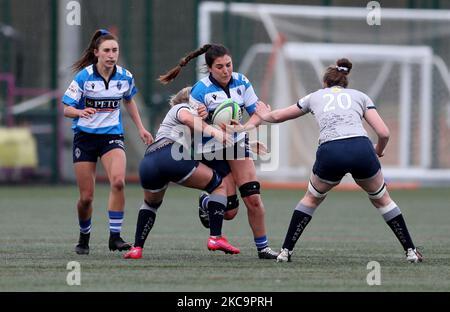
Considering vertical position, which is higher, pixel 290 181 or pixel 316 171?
pixel 316 171

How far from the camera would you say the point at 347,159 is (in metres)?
8.20

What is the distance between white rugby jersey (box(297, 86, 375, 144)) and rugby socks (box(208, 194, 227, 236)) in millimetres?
911

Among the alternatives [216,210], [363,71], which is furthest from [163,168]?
[363,71]

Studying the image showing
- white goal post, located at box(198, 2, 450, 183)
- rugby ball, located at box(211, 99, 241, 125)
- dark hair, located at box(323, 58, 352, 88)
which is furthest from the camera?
white goal post, located at box(198, 2, 450, 183)

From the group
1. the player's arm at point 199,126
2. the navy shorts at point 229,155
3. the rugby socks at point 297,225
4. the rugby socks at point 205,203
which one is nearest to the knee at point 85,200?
the rugby socks at point 205,203

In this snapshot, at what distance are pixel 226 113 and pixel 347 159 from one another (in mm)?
1049

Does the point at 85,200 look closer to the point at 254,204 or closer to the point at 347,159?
the point at 254,204

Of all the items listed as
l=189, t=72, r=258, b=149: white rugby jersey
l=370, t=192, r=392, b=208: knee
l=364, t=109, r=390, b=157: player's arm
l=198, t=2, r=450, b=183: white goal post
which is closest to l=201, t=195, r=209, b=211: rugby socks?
l=189, t=72, r=258, b=149: white rugby jersey

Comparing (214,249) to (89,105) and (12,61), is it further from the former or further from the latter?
(12,61)

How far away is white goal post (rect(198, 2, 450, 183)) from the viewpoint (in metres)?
19.5

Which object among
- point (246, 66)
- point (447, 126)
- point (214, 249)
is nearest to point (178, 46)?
Result: point (246, 66)

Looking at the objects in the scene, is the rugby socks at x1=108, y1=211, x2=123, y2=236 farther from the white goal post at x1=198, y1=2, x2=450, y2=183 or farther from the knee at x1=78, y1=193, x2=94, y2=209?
the white goal post at x1=198, y1=2, x2=450, y2=183

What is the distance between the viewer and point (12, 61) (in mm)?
20172
